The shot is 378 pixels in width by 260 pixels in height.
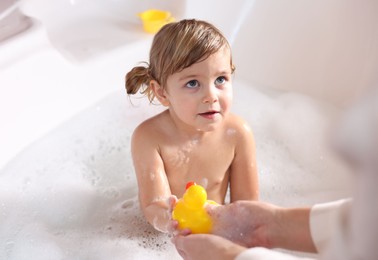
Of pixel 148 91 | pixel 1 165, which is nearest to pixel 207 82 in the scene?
pixel 148 91

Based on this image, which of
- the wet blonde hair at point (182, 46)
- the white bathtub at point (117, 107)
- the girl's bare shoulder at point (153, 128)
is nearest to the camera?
the wet blonde hair at point (182, 46)

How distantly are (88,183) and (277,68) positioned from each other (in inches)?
25.2

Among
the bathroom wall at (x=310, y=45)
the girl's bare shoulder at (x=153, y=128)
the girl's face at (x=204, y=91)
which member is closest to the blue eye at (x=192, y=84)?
the girl's face at (x=204, y=91)

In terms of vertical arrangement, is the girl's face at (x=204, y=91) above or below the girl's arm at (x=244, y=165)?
above

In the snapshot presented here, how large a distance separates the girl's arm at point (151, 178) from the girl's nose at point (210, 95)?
165mm

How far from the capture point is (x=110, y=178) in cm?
143

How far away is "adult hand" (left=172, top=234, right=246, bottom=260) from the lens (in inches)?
31.1

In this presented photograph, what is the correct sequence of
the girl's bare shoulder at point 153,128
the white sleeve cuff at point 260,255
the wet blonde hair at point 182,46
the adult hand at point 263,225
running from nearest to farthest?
1. the white sleeve cuff at point 260,255
2. the adult hand at point 263,225
3. the wet blonde hair at point 182,46
4. the girl's bare shoulder at point 153,128

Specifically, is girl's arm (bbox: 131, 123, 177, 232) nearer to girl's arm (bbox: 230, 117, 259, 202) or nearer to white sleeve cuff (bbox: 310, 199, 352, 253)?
girl's arm (bbox: 230, 117, 259, 202)

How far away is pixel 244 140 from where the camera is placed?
1.22 m

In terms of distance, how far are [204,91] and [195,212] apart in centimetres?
25

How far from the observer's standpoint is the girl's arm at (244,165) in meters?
1.22

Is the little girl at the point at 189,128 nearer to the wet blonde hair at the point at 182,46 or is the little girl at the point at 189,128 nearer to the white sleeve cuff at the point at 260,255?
the wet blonde hair at the point at 182,46

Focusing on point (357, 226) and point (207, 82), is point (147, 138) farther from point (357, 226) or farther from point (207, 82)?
point (357, 226)
